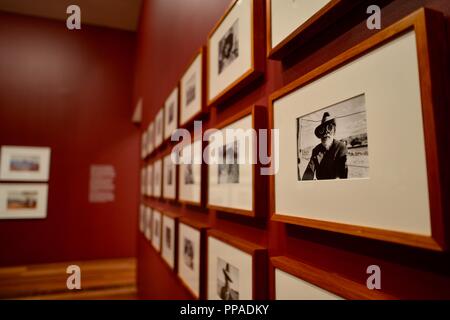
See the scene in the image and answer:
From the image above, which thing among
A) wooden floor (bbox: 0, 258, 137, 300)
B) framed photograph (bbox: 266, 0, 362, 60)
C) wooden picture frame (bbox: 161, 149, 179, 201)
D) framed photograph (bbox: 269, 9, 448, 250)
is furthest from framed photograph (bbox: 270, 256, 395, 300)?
wooden floor (bbox: 0, 258, 137, 300)

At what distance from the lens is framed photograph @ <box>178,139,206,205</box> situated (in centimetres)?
135

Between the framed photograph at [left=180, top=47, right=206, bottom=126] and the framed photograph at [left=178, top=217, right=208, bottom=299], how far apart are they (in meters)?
0.53

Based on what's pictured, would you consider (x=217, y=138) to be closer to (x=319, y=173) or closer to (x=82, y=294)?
(x=319, y=173)

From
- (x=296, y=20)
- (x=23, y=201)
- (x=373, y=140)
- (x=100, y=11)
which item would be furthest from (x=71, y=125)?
(x=373, y=140)

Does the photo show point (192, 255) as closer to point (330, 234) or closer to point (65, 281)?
point (330, 234)

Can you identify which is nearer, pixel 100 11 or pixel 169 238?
pixel 169 238

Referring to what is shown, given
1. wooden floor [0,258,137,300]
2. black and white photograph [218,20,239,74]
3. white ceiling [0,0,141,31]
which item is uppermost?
white ceiling [0,0,141,31]

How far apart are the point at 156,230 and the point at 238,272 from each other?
5.39ft

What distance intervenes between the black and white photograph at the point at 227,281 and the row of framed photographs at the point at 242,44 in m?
0.60

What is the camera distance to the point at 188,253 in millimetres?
1504

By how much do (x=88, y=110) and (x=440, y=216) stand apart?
5.85 metres

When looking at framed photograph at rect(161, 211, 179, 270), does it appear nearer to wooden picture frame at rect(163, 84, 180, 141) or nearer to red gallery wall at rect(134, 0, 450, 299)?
red gallery wall at rect(134, 0, 450, 299)
